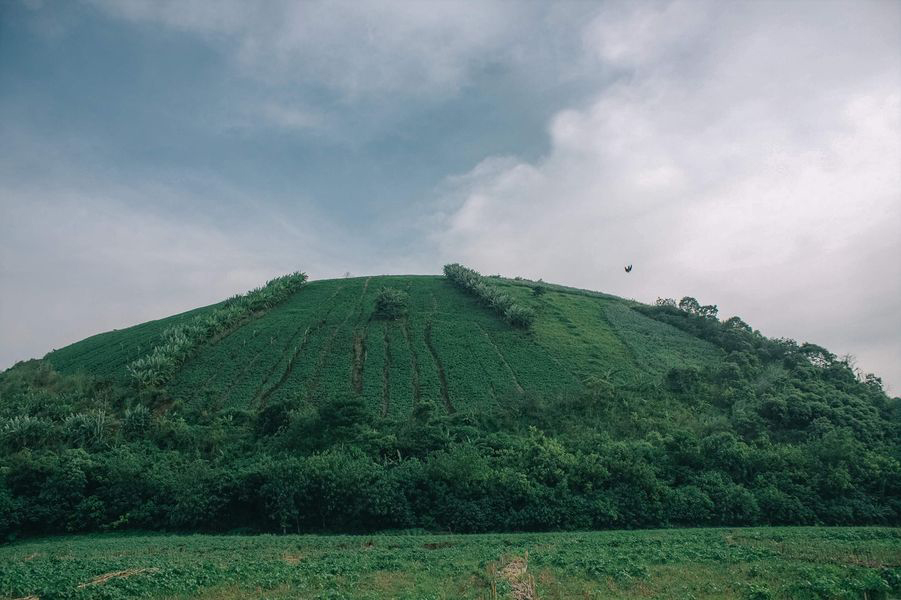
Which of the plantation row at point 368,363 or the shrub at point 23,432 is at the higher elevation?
the plantation row at point 368,363

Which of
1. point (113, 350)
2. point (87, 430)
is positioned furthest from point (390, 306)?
point (87, 430)

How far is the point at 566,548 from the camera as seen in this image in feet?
81.6

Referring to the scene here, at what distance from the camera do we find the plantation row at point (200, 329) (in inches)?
2152

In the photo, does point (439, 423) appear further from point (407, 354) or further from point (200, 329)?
point (200, 329)

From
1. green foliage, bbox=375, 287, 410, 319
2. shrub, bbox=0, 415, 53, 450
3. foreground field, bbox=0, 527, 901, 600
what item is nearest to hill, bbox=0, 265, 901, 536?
shrub, bbox=0, 415, 53, 450

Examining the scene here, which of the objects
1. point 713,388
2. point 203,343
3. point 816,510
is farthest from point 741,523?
point 203,343

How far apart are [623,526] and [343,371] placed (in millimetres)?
31482

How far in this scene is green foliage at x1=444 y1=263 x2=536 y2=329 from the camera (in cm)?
6850

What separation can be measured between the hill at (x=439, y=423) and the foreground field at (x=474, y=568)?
5.84 m

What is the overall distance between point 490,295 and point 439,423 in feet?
109

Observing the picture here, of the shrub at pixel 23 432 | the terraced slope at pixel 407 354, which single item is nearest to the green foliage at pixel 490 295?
the terraced slope at pixel 407 354

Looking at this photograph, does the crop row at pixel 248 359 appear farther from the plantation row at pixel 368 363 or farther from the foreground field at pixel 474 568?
the foreground field at pixel 474 568

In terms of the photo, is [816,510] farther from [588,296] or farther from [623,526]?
[588,296]

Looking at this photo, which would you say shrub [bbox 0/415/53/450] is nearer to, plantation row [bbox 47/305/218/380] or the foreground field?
plantation row [bbox 47/305/218/380]
